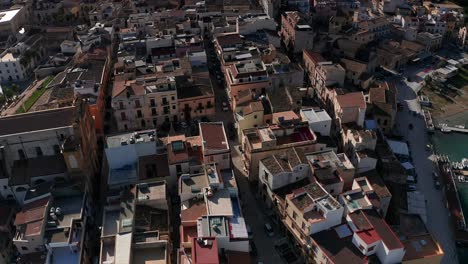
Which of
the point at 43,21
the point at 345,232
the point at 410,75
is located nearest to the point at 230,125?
the point at 345,232

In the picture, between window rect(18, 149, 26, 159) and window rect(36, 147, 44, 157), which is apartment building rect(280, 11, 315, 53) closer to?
window rect(36, 147, 44, 157)

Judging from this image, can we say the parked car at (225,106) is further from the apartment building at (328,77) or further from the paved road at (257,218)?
the apartment building at (328,77)

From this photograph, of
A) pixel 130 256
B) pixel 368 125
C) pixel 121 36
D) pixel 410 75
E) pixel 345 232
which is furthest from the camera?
pixel 410 75

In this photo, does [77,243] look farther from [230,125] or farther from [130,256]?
[230,125]

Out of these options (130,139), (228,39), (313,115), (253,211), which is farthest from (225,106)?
(253,211)

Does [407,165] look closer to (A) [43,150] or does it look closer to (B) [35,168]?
(A) [43,150]

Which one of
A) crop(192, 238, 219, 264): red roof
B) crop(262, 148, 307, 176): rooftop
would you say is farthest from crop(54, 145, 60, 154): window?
crop(262, 148, 307, 176): rooftop

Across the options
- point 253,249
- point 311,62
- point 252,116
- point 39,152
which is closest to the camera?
point 253,249
